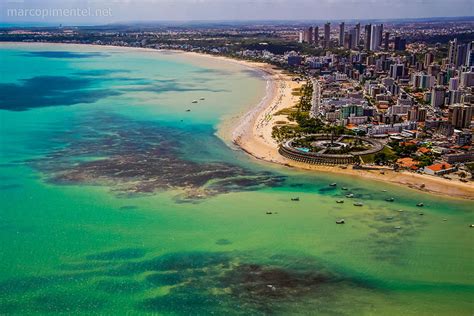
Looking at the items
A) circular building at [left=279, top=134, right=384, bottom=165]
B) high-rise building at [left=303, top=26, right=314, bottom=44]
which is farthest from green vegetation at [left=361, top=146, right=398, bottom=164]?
high-rise building at [left=303, top=26, right=314, bottom=44]

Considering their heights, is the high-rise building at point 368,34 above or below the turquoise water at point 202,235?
above

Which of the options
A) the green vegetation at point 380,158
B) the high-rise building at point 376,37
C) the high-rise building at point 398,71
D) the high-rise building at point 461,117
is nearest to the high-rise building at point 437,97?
the high-rise building at point 461,117

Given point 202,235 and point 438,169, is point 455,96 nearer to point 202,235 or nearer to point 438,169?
point 438,169

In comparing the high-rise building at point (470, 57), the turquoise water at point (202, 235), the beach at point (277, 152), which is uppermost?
the high-rise building at point (470, 57)

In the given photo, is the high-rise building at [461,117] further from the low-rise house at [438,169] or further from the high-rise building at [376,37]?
the high-rise building at [376,37]

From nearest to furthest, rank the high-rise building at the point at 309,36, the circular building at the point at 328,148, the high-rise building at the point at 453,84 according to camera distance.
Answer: the circular building at the point at 328,148 → the high-rise building at the point at 453,84 → the high-rise building at the point at 309,36

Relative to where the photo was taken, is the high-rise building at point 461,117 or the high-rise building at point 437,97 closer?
the high-rise building at point 461,117

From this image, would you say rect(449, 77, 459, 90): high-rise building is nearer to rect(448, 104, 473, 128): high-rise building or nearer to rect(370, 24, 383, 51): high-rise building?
rect(448, 104, 473, 128): high-rise building

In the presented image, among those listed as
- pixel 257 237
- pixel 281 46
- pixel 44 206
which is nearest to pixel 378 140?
pixel 257 237
